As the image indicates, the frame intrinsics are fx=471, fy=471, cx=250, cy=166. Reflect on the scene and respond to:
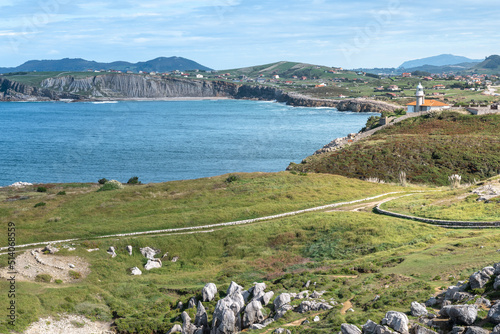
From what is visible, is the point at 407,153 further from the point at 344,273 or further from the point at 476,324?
the point at 476,324

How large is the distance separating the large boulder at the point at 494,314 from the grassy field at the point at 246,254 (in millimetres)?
4641

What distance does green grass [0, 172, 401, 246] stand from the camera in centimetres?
4272

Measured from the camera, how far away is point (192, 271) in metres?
36.3

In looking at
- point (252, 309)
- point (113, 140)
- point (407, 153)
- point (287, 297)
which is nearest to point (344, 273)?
point (287, 297)

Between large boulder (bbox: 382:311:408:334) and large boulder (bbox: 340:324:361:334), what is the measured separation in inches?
45.9

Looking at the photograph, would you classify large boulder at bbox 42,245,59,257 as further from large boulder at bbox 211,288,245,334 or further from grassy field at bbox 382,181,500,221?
grassy field at bbox 382,181,500,221

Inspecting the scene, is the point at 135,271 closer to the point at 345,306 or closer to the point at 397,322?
the point at 345,306

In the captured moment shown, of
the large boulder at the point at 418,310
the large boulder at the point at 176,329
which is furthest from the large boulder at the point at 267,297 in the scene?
the large boulder at the point at 418,310

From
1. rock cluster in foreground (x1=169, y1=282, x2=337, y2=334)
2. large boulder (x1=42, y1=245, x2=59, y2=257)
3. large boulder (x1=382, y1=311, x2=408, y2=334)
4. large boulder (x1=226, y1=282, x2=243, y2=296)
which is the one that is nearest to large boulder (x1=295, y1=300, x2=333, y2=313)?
rock cluster in foreground (x1=169, y1=282, x2=337, y2=334)

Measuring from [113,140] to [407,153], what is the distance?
103 m

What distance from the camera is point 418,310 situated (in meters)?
21.1

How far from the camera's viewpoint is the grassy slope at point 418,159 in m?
74.2

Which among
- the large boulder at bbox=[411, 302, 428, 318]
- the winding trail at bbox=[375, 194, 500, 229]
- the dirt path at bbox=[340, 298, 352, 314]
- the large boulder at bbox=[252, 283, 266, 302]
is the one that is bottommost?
the large boulder at bbox=[252, 283, 266, 302]

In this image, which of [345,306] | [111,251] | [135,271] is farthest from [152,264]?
[345,306]
